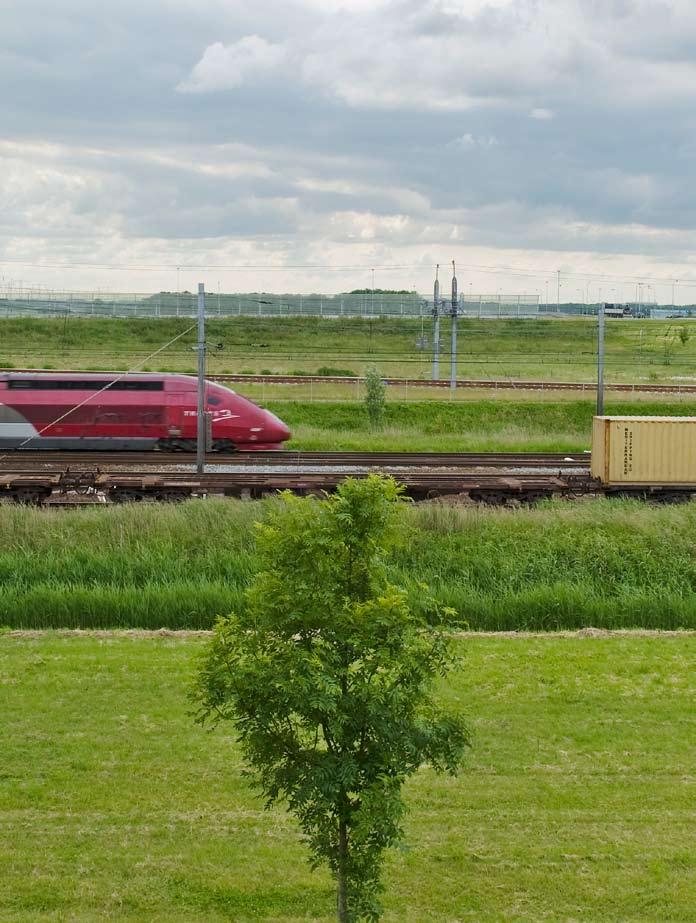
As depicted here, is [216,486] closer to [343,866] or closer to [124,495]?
[124,495]

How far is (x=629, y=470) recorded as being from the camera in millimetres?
28203

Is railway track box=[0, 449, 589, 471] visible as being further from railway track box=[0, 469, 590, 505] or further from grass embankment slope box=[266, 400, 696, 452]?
grass embankment slope box=[266, 400, 696, 452]

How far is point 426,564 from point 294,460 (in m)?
13.8

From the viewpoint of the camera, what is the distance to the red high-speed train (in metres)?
33.8

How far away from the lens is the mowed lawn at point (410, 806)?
8.85m

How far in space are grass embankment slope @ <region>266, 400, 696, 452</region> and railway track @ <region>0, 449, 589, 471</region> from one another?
15.3 feet

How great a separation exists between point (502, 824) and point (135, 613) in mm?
9583

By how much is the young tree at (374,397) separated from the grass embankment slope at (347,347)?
19262 mm

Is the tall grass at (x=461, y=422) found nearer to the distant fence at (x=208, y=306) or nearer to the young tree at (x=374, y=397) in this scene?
the young tree at (x=374, y=397)

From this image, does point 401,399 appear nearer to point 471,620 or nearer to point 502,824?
point 471,620

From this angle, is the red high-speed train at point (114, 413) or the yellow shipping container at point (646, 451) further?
the red high-speed train at point (114, 413)

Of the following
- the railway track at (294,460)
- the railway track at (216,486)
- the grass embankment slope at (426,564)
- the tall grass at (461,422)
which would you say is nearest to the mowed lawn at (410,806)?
the grass embankment slope at (426,564)

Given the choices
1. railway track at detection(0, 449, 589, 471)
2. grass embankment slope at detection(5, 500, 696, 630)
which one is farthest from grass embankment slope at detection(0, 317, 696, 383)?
grass embankment slope at detection(5, 500, 696, 630)

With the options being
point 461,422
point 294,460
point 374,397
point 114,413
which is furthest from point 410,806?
point 461,422
